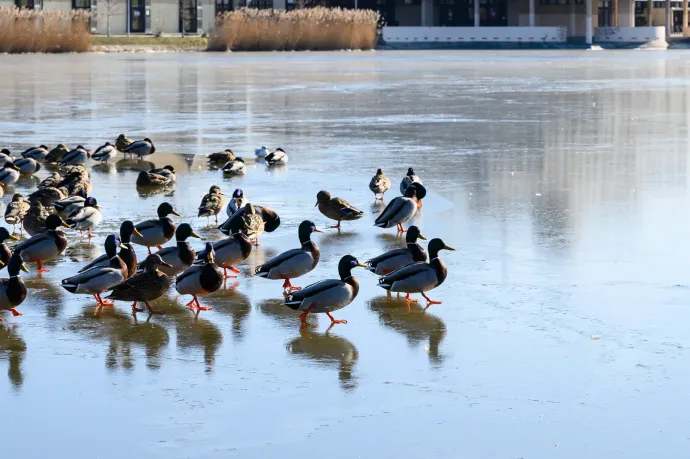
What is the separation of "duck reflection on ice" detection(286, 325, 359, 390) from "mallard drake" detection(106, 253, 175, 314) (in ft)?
3.20

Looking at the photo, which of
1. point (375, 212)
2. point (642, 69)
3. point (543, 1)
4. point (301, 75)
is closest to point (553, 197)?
point (375, 212)

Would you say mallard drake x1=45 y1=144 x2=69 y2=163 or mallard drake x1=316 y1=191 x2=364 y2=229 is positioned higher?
mallard drake x1=45 y1=144 x2=69 y2=163

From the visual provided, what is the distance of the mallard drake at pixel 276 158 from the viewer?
14070 millimetres

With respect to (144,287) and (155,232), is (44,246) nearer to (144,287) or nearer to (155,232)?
(155,232)

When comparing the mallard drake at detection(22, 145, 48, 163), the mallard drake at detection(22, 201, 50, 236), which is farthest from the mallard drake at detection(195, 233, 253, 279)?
the mallard drake at detection(22, 145, 48, 163)

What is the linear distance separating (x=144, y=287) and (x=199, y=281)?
1.08ft

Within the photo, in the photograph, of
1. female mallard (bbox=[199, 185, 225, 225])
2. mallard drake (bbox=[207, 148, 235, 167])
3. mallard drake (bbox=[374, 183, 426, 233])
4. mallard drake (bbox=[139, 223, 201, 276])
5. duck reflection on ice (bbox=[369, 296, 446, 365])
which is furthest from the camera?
mallard drake (bbox=[207, 148, 235, 167])

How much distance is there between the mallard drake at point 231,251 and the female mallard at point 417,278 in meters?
1.24

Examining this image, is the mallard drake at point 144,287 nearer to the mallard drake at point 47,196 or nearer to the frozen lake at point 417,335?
the frozen lake at point 417,335

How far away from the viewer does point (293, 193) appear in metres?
12.2

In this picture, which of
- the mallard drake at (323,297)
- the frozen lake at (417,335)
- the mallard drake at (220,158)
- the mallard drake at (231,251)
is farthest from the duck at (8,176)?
the mallard drake at (323,297)

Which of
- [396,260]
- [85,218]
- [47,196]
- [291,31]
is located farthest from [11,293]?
[291,31]

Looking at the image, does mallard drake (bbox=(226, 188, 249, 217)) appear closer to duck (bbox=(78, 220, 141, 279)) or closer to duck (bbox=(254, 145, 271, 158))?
duck (bbox=(78, 220, 141, 279))

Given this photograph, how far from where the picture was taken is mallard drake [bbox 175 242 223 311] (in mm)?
7402
